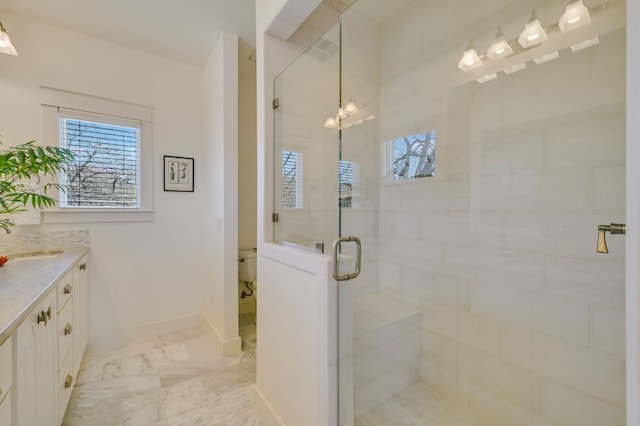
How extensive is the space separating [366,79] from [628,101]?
170 cm

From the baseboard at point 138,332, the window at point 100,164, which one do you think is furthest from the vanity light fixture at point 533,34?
the baseboard at point 138,332

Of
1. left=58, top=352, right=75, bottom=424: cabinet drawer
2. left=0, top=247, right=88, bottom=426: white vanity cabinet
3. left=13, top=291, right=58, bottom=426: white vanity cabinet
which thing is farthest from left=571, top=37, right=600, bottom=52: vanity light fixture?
left=58, top=352, right=75, bottom=424: cabinet drawer

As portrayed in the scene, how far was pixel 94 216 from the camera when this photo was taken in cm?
230

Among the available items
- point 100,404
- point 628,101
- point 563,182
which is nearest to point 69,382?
point 100,404

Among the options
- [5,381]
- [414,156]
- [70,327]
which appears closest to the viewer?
[5,381]

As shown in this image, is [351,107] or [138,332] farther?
[138,332]

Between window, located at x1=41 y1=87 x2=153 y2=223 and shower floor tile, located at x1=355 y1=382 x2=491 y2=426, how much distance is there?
244cm

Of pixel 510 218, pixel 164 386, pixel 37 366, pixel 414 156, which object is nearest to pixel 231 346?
pixel 164 386

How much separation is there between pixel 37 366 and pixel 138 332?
1.62 meters

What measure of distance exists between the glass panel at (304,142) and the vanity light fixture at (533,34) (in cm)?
101

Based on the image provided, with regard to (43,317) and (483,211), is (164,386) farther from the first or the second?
(483,211)

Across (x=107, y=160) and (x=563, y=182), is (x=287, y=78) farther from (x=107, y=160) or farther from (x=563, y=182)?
(x=107, y=160)

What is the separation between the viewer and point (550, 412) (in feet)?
4.42

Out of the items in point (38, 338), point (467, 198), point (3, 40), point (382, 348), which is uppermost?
point (3, 40)
